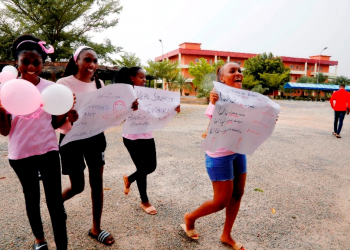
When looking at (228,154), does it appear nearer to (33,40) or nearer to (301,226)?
(301,226)

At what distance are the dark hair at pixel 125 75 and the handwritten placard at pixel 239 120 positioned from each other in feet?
4.23

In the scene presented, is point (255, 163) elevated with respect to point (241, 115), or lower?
lower

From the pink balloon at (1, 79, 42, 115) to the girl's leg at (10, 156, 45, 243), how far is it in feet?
1.61

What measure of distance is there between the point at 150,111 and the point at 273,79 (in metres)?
40.1

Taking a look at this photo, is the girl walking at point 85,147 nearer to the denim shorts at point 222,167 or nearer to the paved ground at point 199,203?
the paved ground at point 199,203

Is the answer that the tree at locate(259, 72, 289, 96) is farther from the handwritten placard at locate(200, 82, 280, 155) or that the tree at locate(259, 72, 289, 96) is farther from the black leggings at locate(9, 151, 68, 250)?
the black leggings at locate(9, 151, 68, 250)

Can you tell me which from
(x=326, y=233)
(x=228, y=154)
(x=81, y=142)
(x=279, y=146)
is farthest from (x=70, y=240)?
(x=279, y=146)

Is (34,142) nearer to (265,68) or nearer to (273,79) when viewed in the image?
(273,79)

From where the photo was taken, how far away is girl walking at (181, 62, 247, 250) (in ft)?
7.02

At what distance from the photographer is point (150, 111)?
2.85 metres

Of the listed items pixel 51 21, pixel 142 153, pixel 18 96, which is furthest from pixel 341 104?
pixel 51 21

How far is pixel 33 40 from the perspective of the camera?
2023 mm

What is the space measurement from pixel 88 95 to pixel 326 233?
2757 millimetres

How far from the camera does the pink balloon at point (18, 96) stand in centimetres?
154
